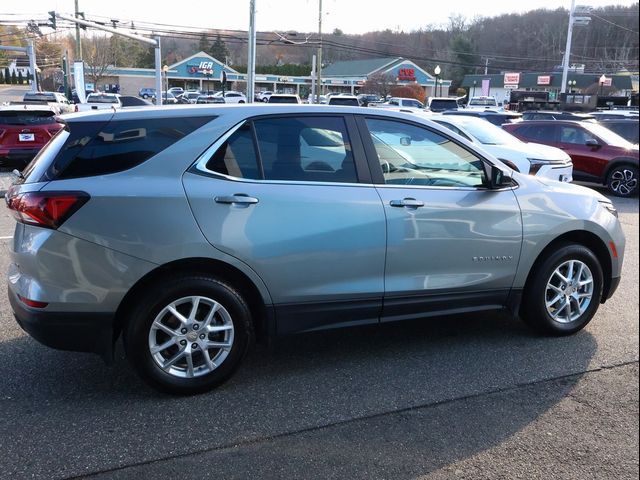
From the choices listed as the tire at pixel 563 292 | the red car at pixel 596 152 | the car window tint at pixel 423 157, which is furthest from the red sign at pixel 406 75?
A: the car window tint at pixel 423 157

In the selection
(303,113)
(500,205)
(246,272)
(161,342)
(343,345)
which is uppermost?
(303,113)

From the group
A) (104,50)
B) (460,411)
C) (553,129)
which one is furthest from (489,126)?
(104,50)

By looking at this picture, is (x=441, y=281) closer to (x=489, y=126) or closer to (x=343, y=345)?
(x=343, y=345)

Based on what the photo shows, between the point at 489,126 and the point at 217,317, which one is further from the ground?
the point at 489,126

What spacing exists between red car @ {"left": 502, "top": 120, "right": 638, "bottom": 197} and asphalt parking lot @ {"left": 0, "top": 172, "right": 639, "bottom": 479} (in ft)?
30.9

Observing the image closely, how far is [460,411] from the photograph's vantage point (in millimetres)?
3350

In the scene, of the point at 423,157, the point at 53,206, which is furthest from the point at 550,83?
the point at 53,206

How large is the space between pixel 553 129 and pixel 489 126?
3.33 m

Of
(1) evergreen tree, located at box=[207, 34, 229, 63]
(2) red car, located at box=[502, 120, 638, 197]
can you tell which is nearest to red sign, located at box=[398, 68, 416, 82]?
(1) evergreen tree, located at box=[207, 34, 229, 63]

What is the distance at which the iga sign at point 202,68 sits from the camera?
75.8 m

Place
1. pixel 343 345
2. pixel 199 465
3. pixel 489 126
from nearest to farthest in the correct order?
pixel 199 465
pixel 343 345
pixel 489 126

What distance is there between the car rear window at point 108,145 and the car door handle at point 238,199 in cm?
46

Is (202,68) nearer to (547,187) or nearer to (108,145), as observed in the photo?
(547,187)

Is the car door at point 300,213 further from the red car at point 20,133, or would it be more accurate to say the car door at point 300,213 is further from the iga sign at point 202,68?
the iga sign at point 202,68
